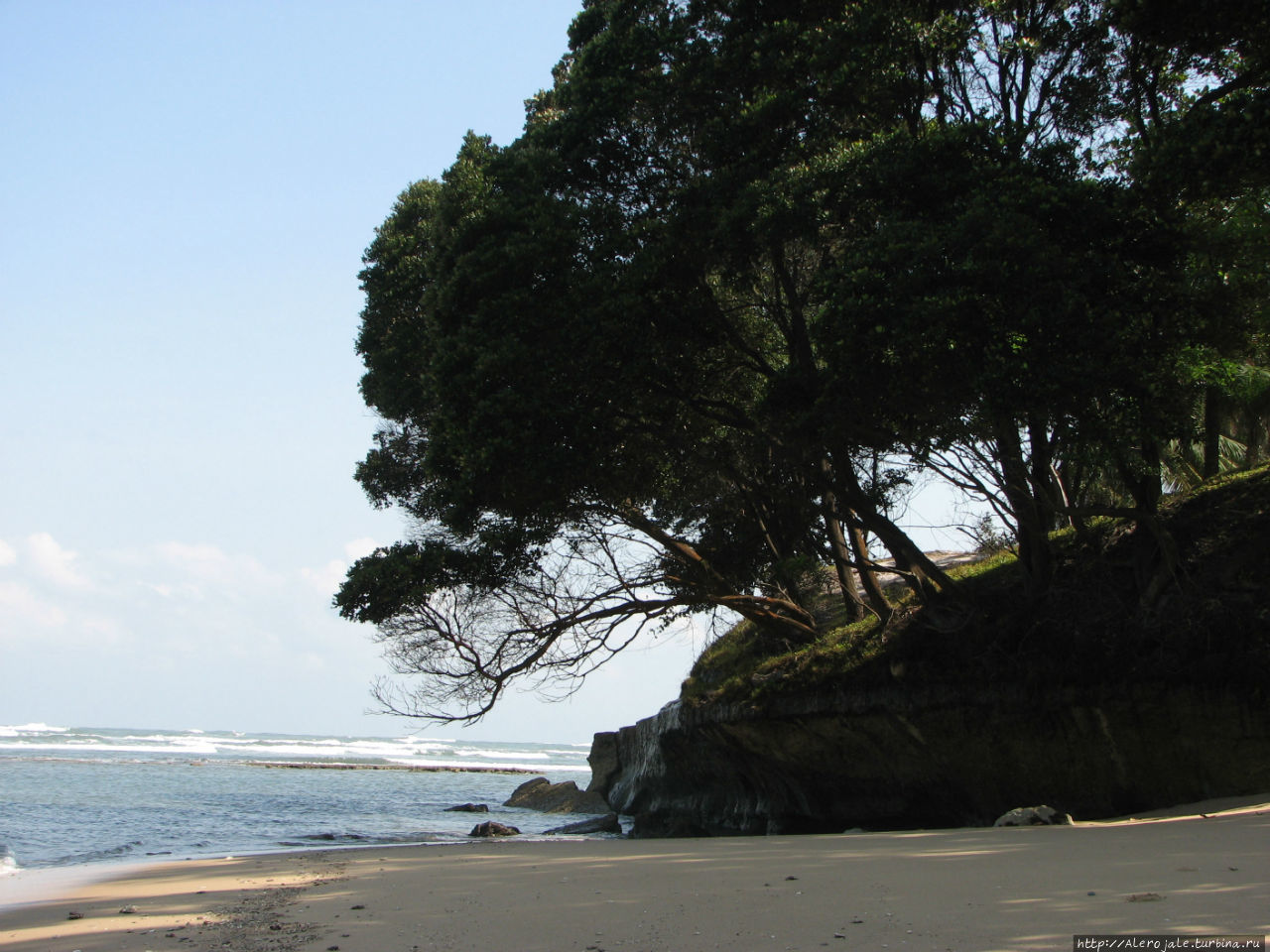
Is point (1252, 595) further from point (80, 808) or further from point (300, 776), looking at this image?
point (300, 776)

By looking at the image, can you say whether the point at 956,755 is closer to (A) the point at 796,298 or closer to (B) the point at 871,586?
(B) the point at 871,586

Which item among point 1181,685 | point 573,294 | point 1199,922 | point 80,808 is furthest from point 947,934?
point 80,808

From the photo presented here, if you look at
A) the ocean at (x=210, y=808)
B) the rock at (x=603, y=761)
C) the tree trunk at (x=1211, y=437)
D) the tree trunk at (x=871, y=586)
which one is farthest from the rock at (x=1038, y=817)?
the rock at (x=603, y=761)

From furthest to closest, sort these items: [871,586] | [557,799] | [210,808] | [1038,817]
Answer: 1. [557,799]
2. [210,808]
3. [871,586]
4. [1038,817]

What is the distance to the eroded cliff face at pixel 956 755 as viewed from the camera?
32.9 feet

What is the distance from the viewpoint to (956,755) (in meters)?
12.3

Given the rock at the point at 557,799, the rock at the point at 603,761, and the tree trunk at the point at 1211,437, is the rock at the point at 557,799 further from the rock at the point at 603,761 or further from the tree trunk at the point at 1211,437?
the tree trunk at the point at 1211,437

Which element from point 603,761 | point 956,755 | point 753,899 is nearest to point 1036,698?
point 956,755

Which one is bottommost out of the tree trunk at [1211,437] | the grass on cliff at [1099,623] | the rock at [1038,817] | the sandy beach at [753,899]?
the rock at [1038,817]

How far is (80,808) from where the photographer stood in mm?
20797

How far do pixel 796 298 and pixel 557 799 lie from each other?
2010cm

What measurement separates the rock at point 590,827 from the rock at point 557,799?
11.4 feet

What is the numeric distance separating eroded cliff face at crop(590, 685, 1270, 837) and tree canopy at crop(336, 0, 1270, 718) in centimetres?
166

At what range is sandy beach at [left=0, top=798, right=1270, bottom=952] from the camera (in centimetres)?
444
